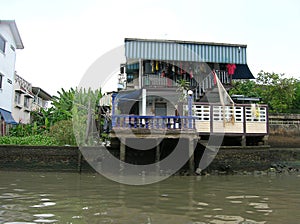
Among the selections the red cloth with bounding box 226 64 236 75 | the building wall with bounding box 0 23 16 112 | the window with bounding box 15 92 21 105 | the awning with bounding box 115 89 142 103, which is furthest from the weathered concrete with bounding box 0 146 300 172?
the window with bounding box 15 92 21 105

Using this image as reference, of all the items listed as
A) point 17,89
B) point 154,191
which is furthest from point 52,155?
point 17,89

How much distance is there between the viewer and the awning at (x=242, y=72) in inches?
601

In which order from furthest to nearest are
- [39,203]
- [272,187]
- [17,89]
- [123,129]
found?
1. [17,89]
2. [123,129]
3. [272,187]
4. [39,203]

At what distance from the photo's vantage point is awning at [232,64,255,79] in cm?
1527

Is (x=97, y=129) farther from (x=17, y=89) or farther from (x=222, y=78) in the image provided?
(x=17, y=89)

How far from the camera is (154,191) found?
7.45 meters

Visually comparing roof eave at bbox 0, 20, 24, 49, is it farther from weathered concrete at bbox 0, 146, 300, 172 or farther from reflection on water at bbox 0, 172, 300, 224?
reflection on water at bbox 0, 172, 300, 224

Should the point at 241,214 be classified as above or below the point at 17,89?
below

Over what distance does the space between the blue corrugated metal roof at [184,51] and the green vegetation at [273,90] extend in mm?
5615

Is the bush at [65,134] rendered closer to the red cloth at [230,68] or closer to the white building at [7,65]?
the white building at [7,65]

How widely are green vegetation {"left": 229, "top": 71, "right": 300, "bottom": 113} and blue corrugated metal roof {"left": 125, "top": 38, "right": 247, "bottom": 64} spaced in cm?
561

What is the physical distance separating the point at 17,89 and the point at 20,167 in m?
12.6

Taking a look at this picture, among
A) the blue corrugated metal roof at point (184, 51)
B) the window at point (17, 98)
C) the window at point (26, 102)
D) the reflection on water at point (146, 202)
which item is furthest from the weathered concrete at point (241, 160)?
the window at point (26, 102)

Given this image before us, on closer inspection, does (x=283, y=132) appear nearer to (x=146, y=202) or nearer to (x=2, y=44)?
(x=146, y=202)
